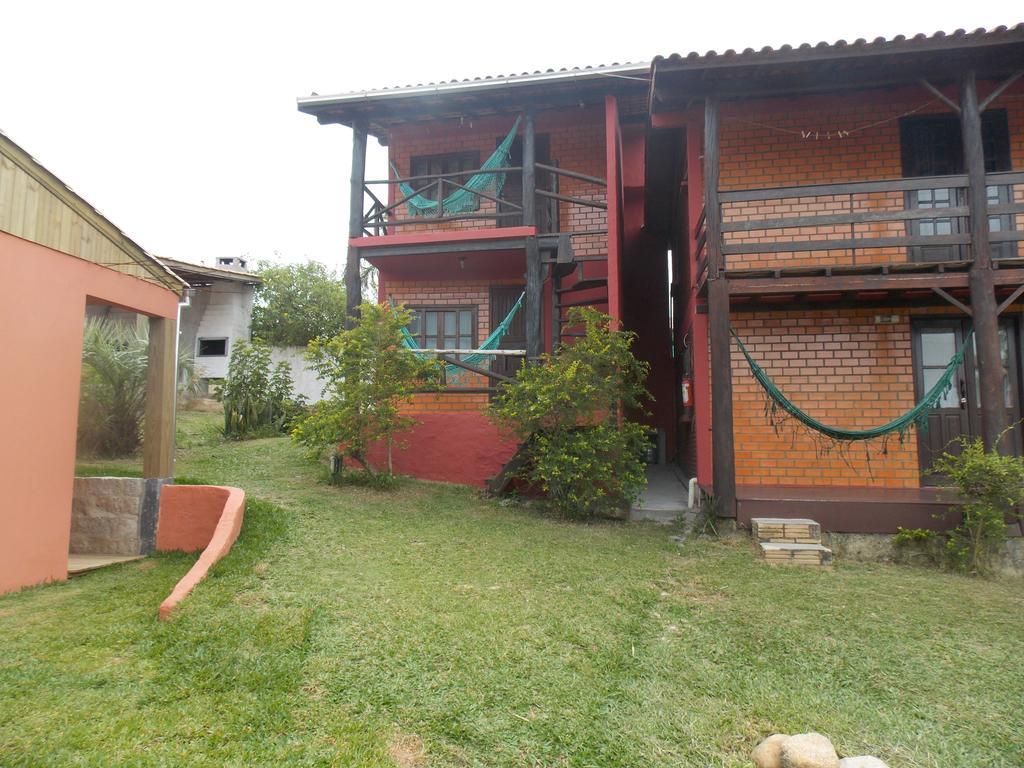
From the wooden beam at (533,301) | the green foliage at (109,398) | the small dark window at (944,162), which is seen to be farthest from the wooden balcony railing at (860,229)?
the green foliage at (109,398)

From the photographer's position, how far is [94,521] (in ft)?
20.0

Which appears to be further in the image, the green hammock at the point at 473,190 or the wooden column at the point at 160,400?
the green hammock at the point at 473,190

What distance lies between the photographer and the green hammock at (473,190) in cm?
913

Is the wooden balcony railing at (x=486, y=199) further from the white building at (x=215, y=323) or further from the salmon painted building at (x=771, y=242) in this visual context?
the white building at (x=215, y=323)

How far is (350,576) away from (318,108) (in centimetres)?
751

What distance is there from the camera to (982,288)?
6023mm

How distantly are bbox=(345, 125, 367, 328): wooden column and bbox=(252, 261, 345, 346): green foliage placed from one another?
11.5m

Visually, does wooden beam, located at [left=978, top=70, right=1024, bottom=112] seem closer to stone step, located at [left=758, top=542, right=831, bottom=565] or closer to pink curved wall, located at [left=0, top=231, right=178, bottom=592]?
stone step, located at [left=758, top=542, right=831, bottom=565]

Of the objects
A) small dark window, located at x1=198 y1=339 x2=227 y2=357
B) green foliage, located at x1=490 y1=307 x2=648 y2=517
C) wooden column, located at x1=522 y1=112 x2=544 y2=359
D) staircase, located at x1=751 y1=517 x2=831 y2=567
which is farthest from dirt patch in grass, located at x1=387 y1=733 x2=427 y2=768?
small dark window, located at x1=198 y1=339 x2=227 y2=357

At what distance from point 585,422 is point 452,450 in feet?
7.73

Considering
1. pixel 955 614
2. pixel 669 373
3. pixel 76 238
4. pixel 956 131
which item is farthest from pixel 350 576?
pixel 669 373

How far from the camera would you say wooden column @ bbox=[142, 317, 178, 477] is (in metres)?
6.31

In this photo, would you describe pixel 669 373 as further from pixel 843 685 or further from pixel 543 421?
pixel 843 685

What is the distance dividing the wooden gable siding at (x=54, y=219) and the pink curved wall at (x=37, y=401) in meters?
0.12
